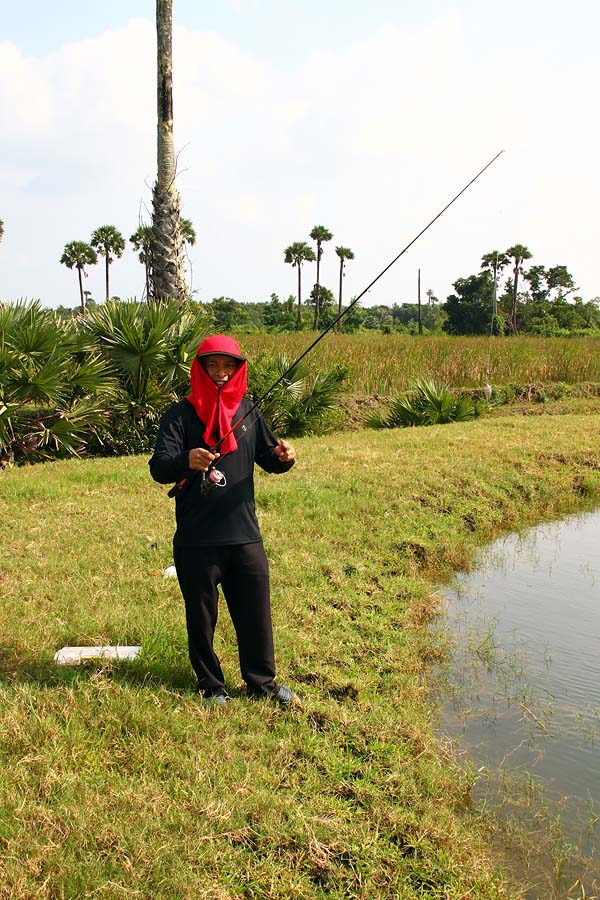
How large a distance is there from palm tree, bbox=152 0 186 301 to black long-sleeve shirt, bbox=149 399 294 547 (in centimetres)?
953

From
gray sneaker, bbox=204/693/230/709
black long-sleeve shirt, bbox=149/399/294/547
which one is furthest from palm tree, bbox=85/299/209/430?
gray sneaker, bbox=204/693/230/709

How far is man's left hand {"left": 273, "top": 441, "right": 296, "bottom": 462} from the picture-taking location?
13.3 feet

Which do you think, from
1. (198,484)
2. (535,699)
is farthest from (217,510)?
(535,699)

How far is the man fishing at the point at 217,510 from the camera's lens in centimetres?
384

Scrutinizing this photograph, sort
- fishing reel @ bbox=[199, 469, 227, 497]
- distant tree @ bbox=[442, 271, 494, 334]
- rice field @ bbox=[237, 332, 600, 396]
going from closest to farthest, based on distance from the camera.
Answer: fishing reel @ bbox=[199, 469, 227, 497]
rice field @ bbox=[237, 332, 600, 396]
distant tree @ bbox=[442, 271, 494, 334]

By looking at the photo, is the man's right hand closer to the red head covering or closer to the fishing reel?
the fishing reel

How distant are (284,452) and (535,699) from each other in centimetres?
222

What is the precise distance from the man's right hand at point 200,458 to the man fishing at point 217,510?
20 mm

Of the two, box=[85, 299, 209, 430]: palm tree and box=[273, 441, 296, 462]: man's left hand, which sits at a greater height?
box=[85, 299, 209, 430]: palm tree

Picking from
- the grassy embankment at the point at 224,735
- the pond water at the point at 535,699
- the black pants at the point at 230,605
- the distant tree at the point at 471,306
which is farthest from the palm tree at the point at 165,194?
the distant tree at the point at 471,306

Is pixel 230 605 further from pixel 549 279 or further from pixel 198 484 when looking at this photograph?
pixel 549 279

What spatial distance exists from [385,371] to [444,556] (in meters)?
11.5

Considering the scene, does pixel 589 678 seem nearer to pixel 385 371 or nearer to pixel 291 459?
pixel 291 459

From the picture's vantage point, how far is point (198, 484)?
388 centimetres
